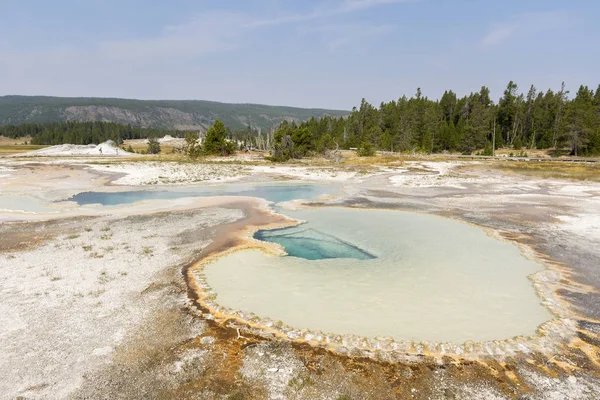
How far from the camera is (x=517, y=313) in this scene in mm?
10180

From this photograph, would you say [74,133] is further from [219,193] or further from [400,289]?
[400,289]

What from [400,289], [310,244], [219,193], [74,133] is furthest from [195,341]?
[74,133]

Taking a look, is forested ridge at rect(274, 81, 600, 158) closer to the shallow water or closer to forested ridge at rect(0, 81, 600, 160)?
forested ridge at rect(0, 81, 600, 160)

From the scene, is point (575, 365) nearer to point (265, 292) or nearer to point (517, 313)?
point (517, 313)

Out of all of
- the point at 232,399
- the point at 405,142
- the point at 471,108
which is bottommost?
the point at 232,399

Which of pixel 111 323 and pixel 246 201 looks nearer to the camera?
pixel 111 323

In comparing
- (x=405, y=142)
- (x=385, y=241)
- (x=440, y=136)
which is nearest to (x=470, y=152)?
(x=440, y=136)

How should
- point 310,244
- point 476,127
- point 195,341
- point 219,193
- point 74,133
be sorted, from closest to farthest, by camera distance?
1. point 195,341
2. point 310,244
3. point 219,193
4. point 476,127
5. point 74,133

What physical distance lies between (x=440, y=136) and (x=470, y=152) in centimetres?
988

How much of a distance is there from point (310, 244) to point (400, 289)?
6130 millimetres

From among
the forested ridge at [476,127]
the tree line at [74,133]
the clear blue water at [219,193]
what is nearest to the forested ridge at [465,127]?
the forested ridge at [476,127]

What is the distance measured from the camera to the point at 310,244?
1700cm

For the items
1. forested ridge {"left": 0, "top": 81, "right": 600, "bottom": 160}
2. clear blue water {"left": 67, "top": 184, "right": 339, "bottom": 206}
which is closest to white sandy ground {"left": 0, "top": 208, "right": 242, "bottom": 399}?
clear blue water {"left": 67, "top": 184, "right": 339, "bottom": 206}

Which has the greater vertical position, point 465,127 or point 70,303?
point 465,127
